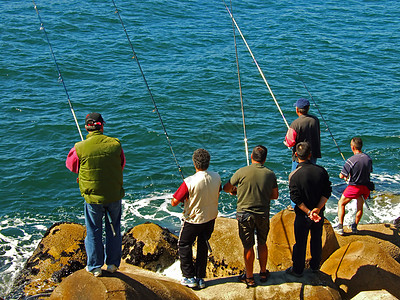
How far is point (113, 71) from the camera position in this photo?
1939 centimetres

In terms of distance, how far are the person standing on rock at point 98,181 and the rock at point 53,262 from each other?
2230 millimetres

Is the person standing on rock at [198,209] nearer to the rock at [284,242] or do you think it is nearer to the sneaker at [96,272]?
the sneaker at [96,272]

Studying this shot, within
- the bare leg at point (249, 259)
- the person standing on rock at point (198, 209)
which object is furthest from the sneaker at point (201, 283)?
the bare leg at point (249, 259)

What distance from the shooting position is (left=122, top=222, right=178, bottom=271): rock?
7867mm

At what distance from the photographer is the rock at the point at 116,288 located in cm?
512

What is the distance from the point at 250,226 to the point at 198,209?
0.64m

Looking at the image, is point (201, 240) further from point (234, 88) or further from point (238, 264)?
point (234, 88)

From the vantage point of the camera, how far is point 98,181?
5441 mm

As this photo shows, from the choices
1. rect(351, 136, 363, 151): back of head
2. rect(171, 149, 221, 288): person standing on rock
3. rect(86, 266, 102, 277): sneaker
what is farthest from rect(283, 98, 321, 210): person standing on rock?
rect(86, 266, 102, 277): sneaker

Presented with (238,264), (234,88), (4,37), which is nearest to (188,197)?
(238,264)

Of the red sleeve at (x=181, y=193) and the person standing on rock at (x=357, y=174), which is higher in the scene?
the red sleeve at (x=181, y=193)

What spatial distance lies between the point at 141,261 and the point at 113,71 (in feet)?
41.6

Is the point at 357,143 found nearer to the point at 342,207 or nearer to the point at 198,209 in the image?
the point at 342,207

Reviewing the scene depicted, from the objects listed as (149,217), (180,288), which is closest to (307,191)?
(180,288)
